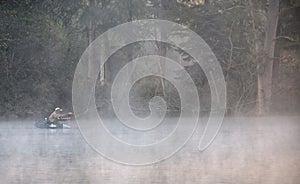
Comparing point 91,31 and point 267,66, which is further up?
point 91,31

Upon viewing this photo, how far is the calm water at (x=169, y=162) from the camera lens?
647 centimetres

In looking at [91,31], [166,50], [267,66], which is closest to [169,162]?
[267,66]

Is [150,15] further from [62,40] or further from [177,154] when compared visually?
[177,154]

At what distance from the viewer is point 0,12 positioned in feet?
56.5

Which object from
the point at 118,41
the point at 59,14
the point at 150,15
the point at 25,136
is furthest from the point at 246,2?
the point at 25,136

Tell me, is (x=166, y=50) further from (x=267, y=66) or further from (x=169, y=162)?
(x=169, y=162)

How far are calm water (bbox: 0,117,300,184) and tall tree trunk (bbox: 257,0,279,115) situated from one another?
5.51m

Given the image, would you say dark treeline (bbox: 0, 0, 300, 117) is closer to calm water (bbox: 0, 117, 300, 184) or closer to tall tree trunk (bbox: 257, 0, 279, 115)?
tall tree trunk (bbox: 257, 0, 279, 115)

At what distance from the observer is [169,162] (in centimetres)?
762

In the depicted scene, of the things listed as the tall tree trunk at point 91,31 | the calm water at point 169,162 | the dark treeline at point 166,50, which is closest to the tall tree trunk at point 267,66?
the dark treeline at point 166,50

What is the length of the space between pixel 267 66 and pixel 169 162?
10304mm

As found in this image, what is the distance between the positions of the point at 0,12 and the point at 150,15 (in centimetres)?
453

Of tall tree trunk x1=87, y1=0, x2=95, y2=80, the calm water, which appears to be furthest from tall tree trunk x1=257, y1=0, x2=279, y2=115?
the calm water

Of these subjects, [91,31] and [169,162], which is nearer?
[169,162]
